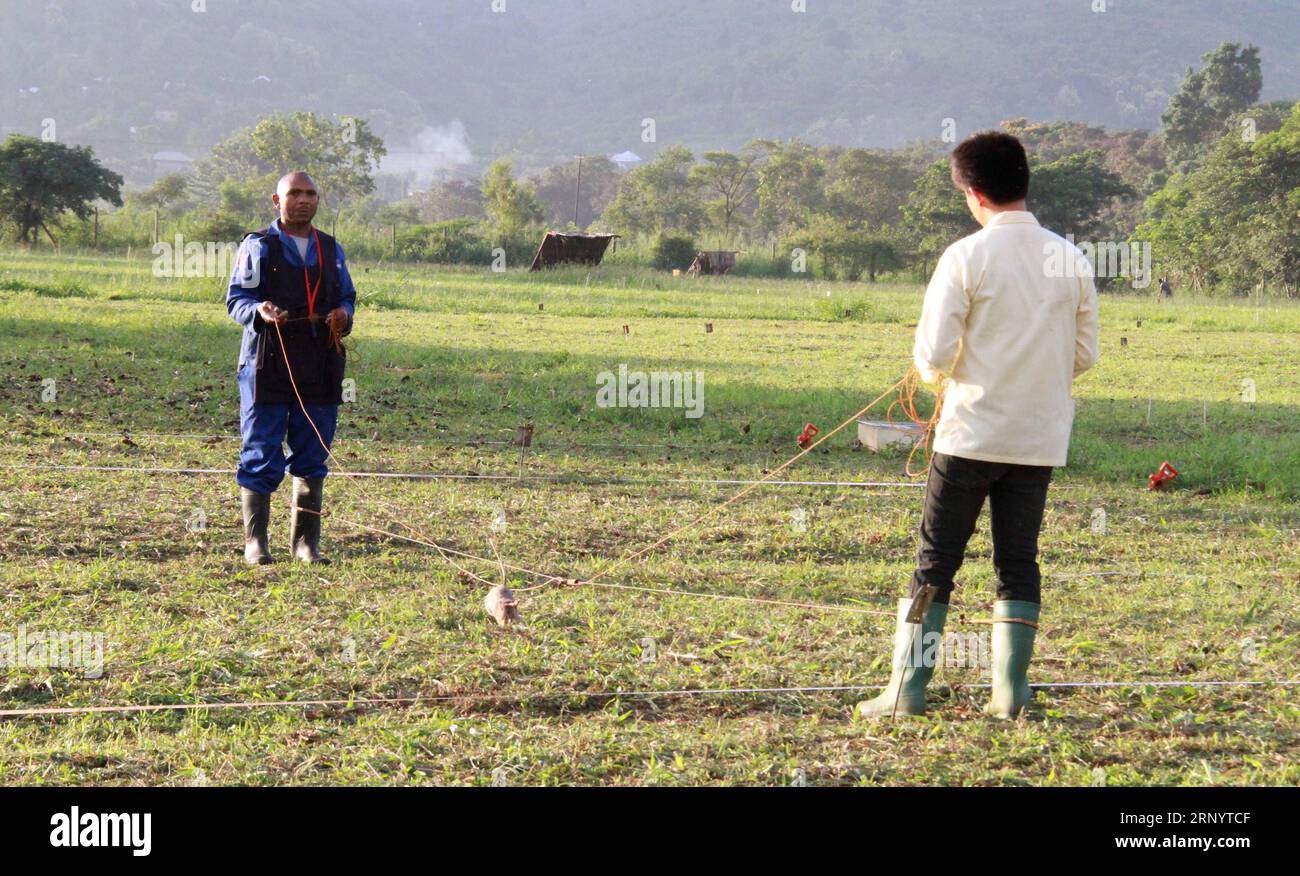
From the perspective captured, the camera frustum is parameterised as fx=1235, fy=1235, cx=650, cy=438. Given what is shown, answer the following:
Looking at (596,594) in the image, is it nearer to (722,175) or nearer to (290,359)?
(290,359)

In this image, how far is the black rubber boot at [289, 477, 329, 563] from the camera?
621cm

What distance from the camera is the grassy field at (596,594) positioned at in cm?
405

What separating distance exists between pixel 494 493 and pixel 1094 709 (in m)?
4.48

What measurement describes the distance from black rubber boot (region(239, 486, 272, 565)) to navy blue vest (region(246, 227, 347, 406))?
0.49 metres

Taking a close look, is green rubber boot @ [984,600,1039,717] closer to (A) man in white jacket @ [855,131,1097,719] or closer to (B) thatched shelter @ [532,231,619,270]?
(A) man in white jacket @ [855,131,1097,719]

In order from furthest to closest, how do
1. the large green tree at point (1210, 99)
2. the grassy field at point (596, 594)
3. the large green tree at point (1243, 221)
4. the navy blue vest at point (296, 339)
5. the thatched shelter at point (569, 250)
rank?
the large green tree at point (1210, 99) → the thatched shelter at point (569, 250) → the large green tree at point (1243, 221) → the navy blue vest at point (296, 339) → the grassy field at point (596, 594)

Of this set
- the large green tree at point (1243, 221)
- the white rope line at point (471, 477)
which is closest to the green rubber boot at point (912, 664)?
the white rope line at point (471, 477)

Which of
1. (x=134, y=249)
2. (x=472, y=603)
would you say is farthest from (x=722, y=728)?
(x=134, y=249)

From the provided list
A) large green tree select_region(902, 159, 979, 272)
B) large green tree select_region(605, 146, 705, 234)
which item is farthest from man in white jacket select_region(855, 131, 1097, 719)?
large green tree select_region(605, 146, 705, 234)

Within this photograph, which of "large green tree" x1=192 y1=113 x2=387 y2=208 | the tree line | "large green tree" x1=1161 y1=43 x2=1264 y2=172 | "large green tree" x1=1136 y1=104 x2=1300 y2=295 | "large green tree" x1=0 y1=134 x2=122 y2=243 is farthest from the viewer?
"large green tree" x1=1161 y1=43 x2=1264 y2=172

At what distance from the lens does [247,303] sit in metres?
5.98

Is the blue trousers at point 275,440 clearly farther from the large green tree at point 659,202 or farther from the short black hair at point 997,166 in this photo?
the large green tree at point 659,202

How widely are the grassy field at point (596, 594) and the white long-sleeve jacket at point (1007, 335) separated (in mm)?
1026

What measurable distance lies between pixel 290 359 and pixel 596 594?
1.89 metres
